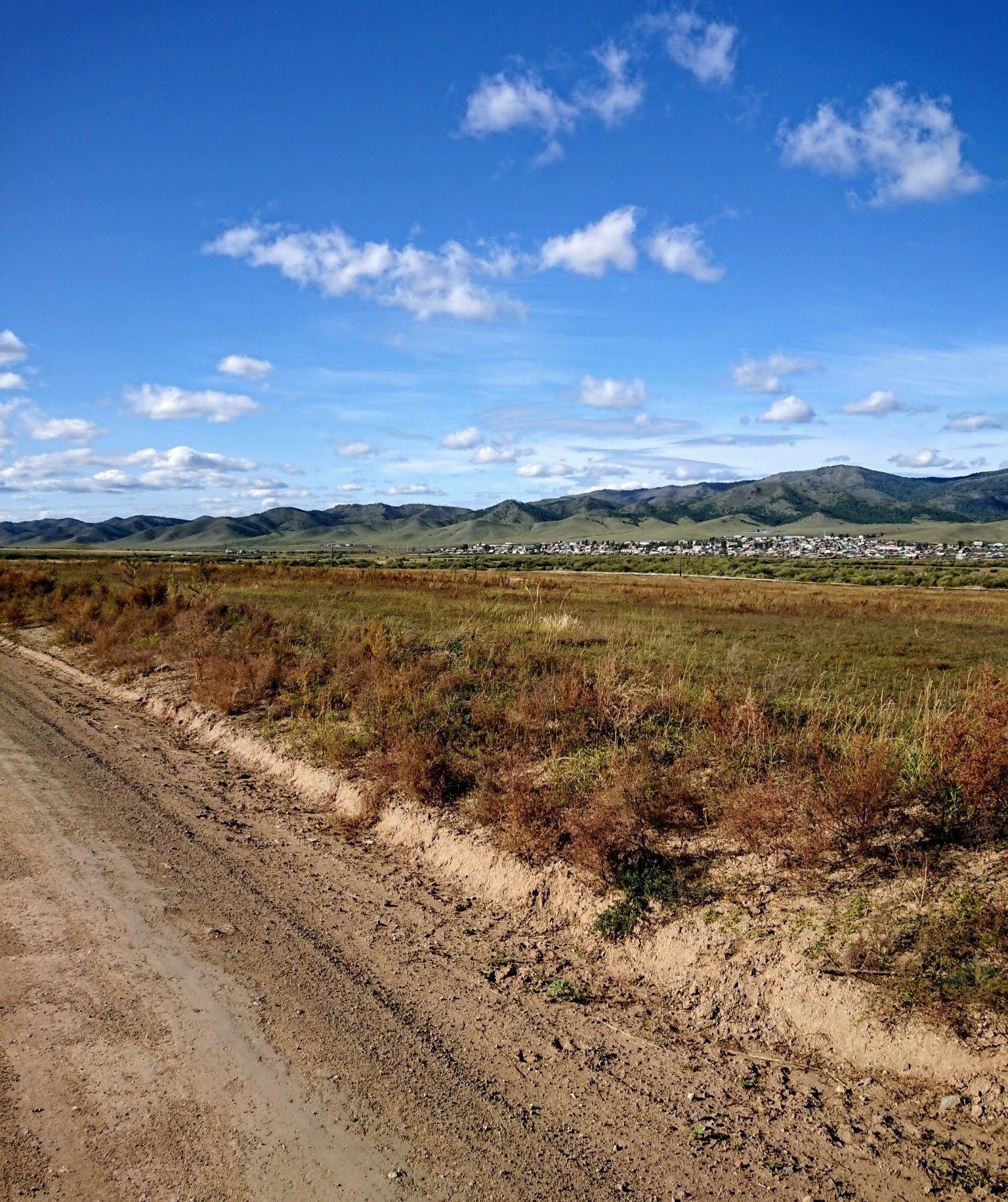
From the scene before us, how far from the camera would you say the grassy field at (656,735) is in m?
6.08

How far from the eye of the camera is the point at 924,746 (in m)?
6.78

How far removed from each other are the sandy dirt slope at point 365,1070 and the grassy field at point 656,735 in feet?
3.48

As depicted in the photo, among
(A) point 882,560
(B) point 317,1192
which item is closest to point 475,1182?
(B) point 317,1192

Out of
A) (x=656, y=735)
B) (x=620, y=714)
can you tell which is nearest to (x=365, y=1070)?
(x=656, y=735)

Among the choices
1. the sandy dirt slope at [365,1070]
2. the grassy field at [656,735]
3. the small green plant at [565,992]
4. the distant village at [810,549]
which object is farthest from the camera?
the distant village at [810,549]

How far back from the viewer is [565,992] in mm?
5523

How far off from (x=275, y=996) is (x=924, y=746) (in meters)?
5.94

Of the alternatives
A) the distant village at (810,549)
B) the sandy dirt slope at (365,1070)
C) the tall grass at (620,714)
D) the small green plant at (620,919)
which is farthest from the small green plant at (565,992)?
the distant village at (810,549)

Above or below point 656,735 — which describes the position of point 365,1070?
below

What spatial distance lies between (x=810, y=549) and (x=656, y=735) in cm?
14915

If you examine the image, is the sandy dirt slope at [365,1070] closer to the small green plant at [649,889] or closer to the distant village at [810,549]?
Answer: the small green plant at [649,889]

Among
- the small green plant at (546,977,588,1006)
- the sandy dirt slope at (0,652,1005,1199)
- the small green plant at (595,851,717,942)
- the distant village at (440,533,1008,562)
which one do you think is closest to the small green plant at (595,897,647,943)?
the small green plant at (595,851,717,942)

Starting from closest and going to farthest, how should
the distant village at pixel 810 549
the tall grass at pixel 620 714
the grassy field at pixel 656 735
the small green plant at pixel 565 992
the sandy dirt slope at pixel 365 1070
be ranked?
the sandy dirt slope at pixel 365 1070
the small green plant at pixel 565 992
the grassy field at pixel 656 735
the tall grass at pixel 620 714
the distant village at pixel 810 549

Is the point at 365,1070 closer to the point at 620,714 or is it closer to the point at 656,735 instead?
the point at 656,735
